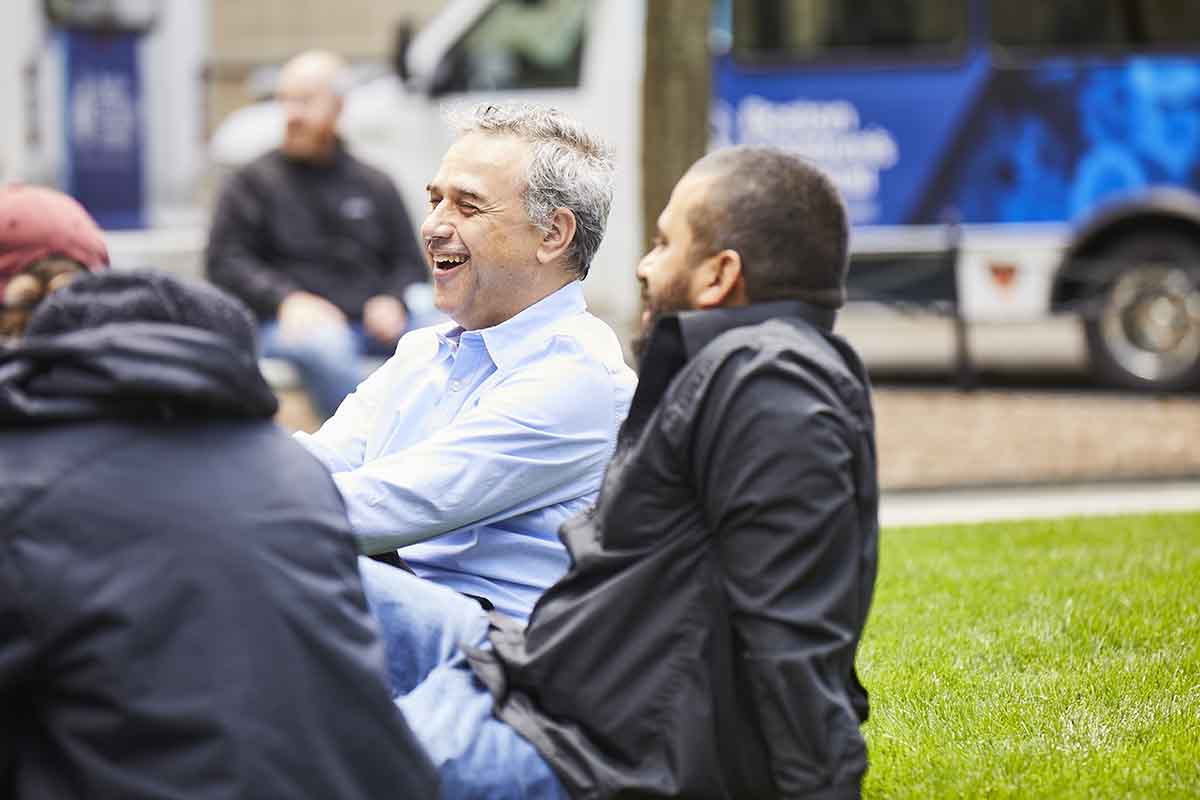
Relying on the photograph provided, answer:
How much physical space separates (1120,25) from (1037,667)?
824cm

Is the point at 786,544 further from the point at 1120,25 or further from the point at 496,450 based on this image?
the point at 1120,25

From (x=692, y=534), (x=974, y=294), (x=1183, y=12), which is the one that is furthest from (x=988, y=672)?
(x=1183, y=12)

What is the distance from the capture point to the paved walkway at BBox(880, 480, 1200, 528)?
7.51 m

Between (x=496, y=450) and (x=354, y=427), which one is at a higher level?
(x=496, y=450)

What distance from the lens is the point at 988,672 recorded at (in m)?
4.52

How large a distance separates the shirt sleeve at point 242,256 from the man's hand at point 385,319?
1.10 feet

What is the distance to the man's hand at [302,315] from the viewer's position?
7.43 metres

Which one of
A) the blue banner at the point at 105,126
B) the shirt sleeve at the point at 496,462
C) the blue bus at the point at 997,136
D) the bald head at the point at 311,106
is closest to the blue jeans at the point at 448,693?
the shirt sleeve at the point at 496,462

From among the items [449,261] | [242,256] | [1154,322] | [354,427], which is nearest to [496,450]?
[449,261]

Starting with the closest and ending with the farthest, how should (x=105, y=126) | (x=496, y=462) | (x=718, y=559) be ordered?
(x=718, y=559), (x=496, y=462), (x=105, y=126)

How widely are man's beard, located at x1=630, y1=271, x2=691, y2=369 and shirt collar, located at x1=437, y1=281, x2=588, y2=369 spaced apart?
60 cm

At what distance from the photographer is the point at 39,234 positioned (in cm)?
407

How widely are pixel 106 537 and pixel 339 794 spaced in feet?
1.33

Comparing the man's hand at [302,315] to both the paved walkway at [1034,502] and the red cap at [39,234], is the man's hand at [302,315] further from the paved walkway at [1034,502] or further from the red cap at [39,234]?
the red cap at [39,234]
